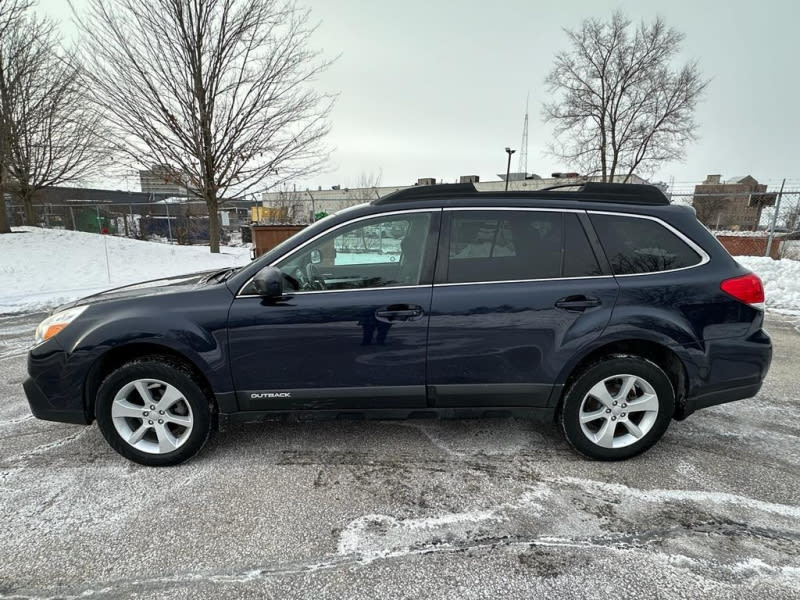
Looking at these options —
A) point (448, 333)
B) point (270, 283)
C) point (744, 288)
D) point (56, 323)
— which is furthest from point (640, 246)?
point (56, 323)

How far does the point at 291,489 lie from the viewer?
2.51 m

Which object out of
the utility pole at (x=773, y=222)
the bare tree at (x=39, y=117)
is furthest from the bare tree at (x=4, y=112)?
the utility pole at (x=773, y=222)

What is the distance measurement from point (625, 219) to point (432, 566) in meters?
2.38

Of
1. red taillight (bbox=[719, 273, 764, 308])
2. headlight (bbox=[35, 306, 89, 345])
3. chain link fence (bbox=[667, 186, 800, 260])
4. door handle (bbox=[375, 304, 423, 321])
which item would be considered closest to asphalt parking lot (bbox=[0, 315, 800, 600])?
headlight (bbox=[35, 306, 89, 345])

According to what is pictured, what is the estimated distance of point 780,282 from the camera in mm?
8625

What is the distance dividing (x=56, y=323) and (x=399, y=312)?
90.9 inches

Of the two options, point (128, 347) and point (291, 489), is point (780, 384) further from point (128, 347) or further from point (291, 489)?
point (128, 347)

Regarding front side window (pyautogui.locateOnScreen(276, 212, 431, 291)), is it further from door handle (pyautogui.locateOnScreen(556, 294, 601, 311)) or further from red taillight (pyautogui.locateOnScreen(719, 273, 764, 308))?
red taillight (pyautogui.locateOnScreen(719, 273, 764, 308))

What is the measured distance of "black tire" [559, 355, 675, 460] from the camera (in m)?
2.65

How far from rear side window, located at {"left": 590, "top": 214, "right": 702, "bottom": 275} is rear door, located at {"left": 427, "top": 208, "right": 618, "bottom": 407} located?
11 centimetres

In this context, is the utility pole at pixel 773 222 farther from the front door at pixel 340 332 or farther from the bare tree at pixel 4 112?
the bare tree at pixel 4 112

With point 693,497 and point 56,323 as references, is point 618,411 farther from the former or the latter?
point 56,323

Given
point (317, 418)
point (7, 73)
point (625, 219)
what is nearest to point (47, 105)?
point (7, 73)

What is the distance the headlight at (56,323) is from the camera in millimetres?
2691
